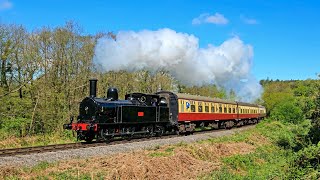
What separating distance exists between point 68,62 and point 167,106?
37.3ft

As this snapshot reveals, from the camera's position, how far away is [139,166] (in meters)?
11.7

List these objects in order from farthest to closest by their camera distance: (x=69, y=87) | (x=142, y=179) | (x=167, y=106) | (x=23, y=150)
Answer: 1. (x=69, y=87)
2. (x=167, y=106)
3. (x=23, y=150)
4. (x=142, y=179)

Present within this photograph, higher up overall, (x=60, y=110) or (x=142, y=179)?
(x=60, y=110)

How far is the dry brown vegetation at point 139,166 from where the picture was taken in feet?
35.1

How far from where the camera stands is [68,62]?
31.8 m

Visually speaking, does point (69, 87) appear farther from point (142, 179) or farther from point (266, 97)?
point (266, 97)

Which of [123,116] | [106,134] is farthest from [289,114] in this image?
[106,134]

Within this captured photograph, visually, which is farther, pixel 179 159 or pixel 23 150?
pixel 23 150

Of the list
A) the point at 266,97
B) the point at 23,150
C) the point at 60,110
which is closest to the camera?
the point at 23,150

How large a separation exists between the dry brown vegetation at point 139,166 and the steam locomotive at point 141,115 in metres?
5.51

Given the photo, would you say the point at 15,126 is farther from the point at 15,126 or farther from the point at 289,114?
the point at 289,114

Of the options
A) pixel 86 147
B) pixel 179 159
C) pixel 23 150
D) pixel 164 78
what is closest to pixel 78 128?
pixel 86 147

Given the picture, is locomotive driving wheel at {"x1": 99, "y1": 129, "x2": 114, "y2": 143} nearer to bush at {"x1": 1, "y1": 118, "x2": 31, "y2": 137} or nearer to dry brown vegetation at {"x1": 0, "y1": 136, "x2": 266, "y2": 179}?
dry brown vegetation at {"x1": 0, "y1": 136, "x2": 266, "y2": 179}

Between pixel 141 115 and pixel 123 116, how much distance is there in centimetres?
183
